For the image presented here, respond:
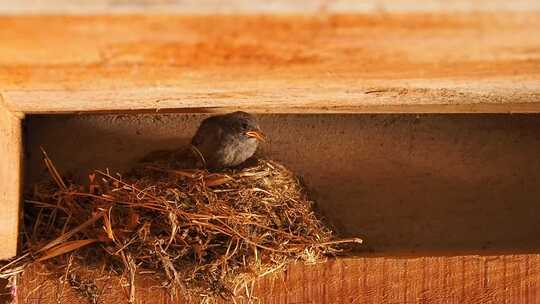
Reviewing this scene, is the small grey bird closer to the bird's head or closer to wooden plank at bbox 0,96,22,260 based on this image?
the bird's head

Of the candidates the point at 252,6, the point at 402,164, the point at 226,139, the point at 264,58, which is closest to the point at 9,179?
the point at 226,139

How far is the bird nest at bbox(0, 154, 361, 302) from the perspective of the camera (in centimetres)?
213

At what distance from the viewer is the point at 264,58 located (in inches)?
60.8

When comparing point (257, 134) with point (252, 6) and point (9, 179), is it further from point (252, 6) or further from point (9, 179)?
point (252, 6)

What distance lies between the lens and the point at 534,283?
2195 mm

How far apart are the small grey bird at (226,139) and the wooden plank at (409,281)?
0.50m

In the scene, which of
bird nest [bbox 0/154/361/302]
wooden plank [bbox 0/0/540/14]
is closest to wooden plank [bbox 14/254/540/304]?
bird nest [bbox 0/154/361/302]

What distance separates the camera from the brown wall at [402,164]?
2.59 metres

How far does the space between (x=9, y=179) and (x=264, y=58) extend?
92 cm

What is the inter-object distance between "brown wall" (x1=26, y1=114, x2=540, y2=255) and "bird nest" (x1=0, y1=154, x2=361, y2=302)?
1.00 feet

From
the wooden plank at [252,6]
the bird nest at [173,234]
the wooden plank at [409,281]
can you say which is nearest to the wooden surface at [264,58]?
the wooden plank at [252,6]

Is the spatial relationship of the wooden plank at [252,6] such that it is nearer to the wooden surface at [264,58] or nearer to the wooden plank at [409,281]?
the wooden surface at [264,58]

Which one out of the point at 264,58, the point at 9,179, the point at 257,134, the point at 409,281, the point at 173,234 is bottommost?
the point at 409,281

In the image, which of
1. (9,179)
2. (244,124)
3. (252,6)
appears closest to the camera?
(252,6)
